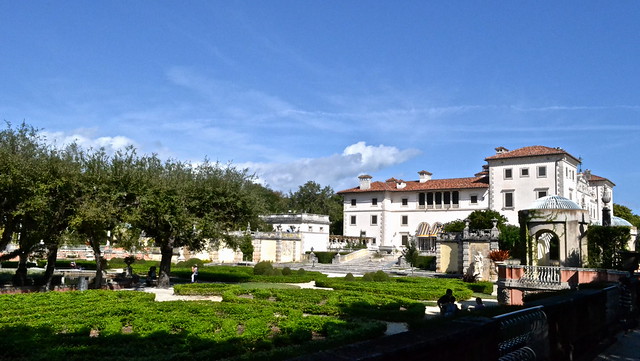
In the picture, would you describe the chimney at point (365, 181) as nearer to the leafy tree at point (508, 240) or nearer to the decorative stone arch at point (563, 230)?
the leafy tree at point (508, 240)

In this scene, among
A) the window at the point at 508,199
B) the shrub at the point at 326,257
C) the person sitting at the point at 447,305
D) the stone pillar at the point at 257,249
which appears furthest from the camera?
the window at the point at 508,199

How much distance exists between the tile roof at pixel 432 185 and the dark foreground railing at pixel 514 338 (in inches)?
2243

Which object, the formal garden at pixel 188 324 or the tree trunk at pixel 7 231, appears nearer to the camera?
the formal garden at pixel 188 324

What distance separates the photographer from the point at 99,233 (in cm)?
2206

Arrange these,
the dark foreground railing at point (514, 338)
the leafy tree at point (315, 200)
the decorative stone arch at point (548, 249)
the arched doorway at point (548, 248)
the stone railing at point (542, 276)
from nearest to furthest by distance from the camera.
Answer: the dark foreground railing at point (514, 338), the stone railing at point (542, 276), the decorative stone arch at point (548, 249), the arched doorway at point (548, 248), the leafy tree at point (315, 200)

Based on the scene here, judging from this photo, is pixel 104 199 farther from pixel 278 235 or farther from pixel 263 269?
pixel 278 235

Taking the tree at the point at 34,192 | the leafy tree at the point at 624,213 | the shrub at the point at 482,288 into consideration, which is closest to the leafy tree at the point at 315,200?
the leafy tree at the point at 624,213

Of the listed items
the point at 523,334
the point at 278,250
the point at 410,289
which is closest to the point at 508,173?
the point at 278,250

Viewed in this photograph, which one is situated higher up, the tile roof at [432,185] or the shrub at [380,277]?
the tile roof at [432,185]

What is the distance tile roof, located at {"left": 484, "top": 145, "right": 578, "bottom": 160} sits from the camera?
59078 millimetres

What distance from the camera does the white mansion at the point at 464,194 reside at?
60062mm

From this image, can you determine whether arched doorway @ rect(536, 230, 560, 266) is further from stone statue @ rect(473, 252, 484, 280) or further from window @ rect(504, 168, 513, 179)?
window @ rect(504, 168, 513, 179)

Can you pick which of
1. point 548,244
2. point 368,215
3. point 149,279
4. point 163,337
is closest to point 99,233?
point 149,279

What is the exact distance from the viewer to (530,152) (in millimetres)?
61344
